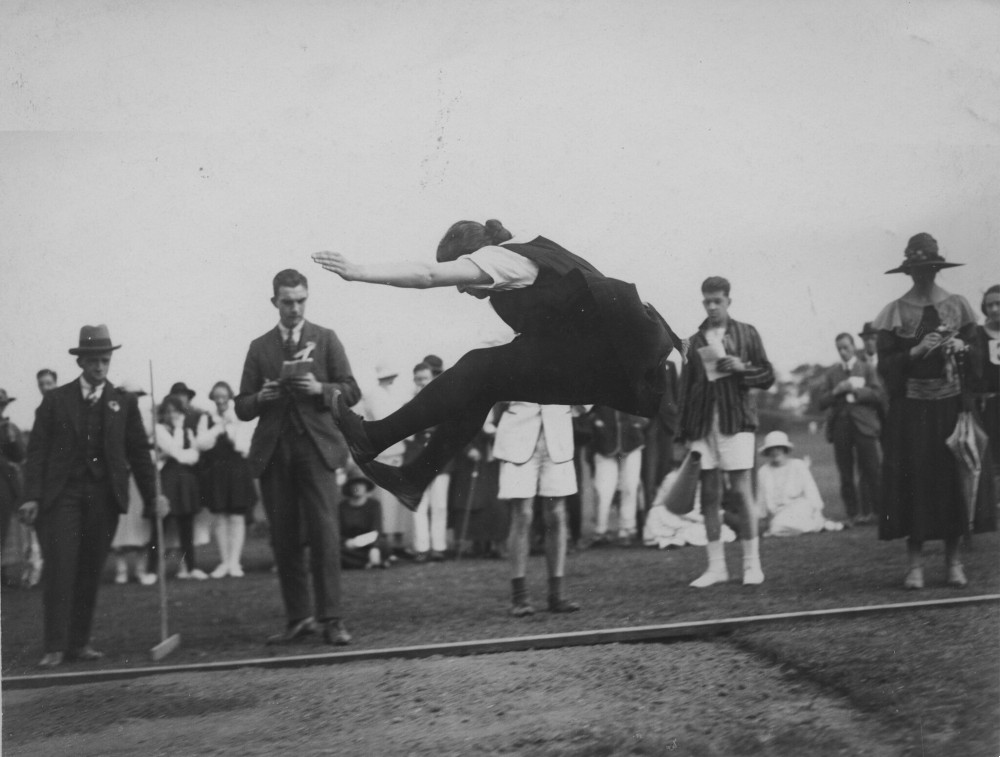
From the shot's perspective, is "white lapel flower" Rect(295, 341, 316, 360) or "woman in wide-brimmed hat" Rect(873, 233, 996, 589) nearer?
"white lapel flower" Rect(295, 341, 316, 360)

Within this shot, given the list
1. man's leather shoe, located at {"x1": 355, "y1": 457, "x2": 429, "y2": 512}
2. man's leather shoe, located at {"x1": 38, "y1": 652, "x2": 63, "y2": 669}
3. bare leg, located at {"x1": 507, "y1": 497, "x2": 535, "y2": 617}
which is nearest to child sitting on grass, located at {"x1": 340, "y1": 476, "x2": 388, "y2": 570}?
bare leg, located at {"x1": 507, "y1": 497, "x2": 535, "y2": 617}

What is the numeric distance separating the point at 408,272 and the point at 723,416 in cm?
185

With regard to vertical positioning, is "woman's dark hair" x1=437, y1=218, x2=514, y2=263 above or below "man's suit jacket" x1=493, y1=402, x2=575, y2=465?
above

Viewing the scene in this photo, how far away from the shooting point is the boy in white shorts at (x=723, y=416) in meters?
5.09

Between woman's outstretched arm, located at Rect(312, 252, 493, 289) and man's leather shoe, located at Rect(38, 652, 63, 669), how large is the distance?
1.91 meters

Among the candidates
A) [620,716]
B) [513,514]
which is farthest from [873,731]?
[513,514]

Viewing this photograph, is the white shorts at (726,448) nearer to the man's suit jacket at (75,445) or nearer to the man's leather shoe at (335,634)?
the man's leather shoe at (335,634)

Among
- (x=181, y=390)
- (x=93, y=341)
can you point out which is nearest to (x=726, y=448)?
(x=181, y=390)

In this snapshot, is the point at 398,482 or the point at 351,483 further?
the point at 351,483

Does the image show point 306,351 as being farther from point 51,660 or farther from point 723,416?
point 723,416

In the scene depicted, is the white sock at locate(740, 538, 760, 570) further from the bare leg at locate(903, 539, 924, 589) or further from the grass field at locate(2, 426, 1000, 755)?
the bare leg at locate(903, 539, 924, 589)

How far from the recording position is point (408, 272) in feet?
13.0

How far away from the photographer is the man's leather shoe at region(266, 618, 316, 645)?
15.3 feet

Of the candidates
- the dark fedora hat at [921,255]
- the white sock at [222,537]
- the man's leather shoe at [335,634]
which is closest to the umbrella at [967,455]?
the dark fedora hat at [921,255]
